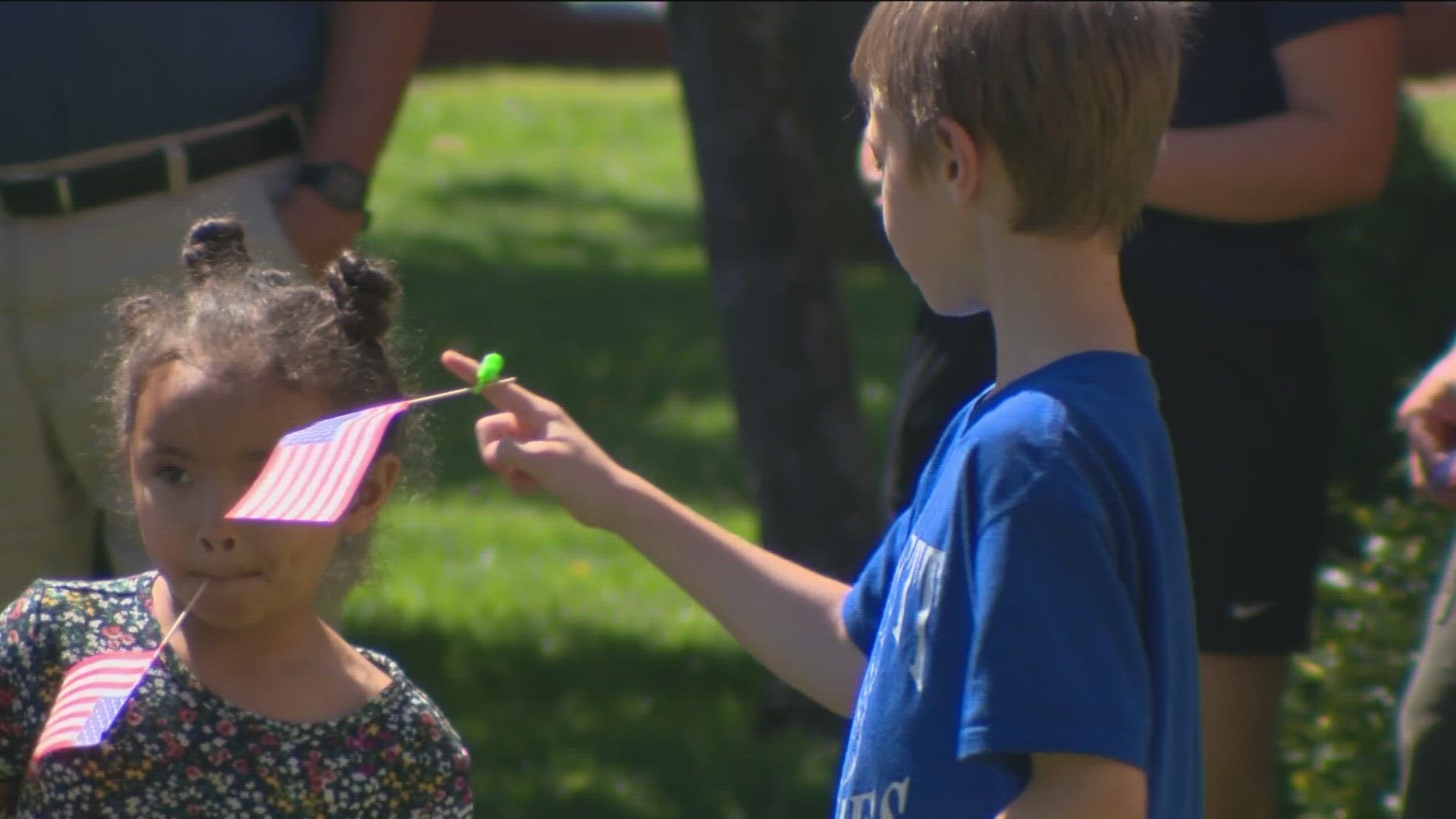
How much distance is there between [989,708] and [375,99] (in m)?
2.03

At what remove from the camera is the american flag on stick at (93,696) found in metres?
1.91

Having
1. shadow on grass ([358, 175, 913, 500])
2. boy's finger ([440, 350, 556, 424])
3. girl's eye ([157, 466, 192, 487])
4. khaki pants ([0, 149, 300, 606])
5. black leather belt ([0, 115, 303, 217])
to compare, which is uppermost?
boy's finger ([440, 350, 556, 424])

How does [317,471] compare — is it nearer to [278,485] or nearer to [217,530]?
[278,485]

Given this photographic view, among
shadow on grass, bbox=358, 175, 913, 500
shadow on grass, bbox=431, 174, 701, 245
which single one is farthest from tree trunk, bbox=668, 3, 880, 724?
shadow on grass, bbox=431, 174, 701, 245

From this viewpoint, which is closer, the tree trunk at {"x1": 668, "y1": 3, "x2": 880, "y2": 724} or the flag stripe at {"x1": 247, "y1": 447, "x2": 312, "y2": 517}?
the flag stripe at {"x1": 247, "y1": 447, "x2": 312, "y2": 517}

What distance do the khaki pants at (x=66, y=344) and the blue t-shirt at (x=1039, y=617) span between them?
1.55 m

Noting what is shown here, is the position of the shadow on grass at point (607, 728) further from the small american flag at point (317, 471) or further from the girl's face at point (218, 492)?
the small american flag at point (317, 471)

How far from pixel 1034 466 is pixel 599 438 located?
22.2 feet

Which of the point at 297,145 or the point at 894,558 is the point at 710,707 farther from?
the point at 894,558

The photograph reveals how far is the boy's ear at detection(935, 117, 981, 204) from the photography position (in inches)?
66.7

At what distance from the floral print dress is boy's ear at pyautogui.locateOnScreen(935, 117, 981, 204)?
85cm

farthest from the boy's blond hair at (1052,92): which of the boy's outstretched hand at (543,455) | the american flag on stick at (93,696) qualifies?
the american flag on stick at (93,696)

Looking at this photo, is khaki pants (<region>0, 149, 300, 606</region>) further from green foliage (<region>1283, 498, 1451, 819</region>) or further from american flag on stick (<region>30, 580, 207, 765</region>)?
green foliage (<region>1283, 498, 1451, 819</region>)

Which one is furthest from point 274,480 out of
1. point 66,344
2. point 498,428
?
point 66,344
